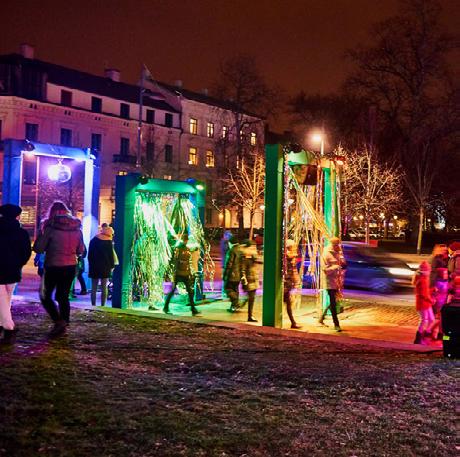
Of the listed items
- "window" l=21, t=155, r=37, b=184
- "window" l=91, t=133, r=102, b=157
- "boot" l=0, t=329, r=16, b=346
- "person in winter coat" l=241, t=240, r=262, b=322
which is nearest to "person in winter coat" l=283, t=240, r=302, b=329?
"person in winter coat" l=241, t=240, r=262, b=322

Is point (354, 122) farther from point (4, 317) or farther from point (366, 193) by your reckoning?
point (4, 317)

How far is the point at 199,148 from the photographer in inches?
2630

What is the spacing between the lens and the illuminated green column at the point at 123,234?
13.2 metres

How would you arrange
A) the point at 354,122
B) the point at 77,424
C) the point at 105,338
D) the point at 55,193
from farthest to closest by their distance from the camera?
the point at 354,122 < the point at 55,193 < the point at 105,338 < the point at 77,424

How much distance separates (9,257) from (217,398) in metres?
3.54

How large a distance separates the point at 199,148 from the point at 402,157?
25637 millimetres

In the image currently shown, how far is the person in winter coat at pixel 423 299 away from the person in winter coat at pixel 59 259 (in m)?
5.40

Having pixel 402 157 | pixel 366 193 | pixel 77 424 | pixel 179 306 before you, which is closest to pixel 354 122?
pixel 402 157

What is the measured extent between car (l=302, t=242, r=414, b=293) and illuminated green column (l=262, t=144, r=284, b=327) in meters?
7.05

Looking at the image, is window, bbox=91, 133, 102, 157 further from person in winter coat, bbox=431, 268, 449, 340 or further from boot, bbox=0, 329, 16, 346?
boot, bbox=0, 329, 16, 346

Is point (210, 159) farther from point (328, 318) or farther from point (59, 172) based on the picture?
point (328, 318)

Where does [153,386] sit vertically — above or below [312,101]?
below

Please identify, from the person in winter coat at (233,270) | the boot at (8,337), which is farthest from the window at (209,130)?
the boot at (8,337)

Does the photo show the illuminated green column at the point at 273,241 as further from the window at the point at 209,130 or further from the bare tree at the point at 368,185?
the window at the point at 209,130
